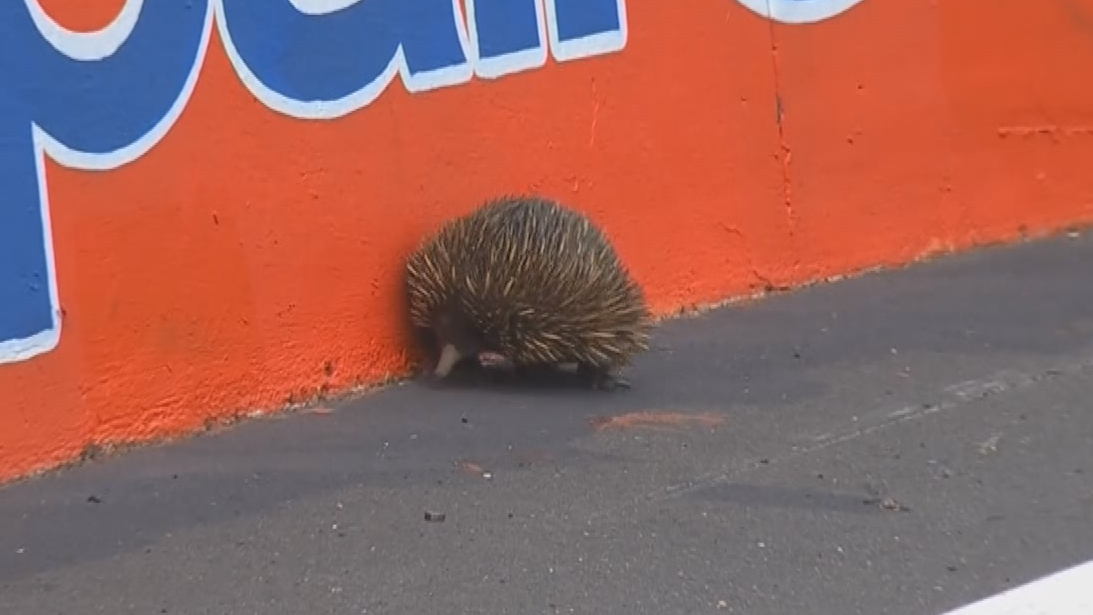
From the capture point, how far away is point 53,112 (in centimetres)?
648

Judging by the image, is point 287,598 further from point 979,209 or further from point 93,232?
point 979,209

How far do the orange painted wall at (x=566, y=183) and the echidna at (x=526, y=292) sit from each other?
11.0 inches

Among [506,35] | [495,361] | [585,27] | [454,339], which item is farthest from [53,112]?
[585,27]

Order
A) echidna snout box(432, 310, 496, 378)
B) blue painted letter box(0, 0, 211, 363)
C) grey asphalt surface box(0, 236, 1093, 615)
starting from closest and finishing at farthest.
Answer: grey asphalt surface box(0, 236, 1093, 615)
blue painted letter box(0, 0, 211, 363)
echidna snout box(432, 310, 496, 378)

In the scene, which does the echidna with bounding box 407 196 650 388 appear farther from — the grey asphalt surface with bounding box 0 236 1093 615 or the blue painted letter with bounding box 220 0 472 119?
the blue painted letter with bounding box 220 0 472 119

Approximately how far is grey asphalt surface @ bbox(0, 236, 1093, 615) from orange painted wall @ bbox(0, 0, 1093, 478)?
1.05 ft

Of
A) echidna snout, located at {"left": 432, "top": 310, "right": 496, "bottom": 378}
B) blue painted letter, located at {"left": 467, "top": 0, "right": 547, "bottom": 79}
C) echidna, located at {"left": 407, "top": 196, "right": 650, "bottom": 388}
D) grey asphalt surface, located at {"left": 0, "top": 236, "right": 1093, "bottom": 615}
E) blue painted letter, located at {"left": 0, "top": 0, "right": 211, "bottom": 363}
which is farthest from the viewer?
blue painted letter, located at {"left": 467, "top": 0, "right": 547, "bottom": 79}

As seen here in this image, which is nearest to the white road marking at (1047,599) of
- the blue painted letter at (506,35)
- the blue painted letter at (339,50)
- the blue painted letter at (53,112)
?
the blue painted letter at (53,112)

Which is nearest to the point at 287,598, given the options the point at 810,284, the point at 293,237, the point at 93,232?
the point at 93,232

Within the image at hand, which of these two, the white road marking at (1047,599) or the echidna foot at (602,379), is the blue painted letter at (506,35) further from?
the white road marking at (1047,599)

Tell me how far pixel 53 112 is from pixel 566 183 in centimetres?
287

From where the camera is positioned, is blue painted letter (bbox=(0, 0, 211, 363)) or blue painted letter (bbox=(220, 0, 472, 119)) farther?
blue painted letter (bbox=(220, 0, 472, 119))

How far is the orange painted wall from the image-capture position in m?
6.73

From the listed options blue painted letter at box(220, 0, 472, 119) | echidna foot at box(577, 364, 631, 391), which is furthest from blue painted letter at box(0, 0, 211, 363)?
echidna foot at box(577, 364, 631, 391)
